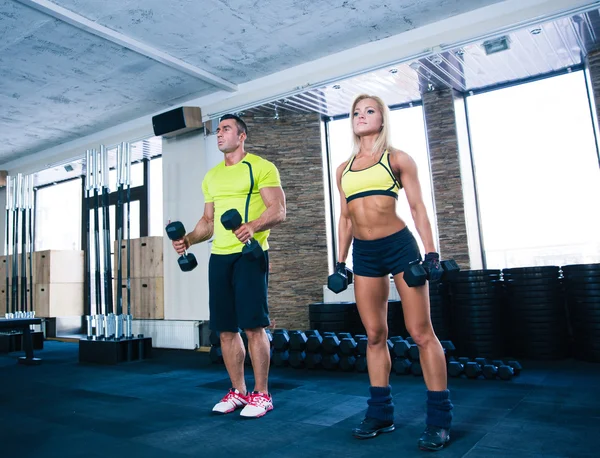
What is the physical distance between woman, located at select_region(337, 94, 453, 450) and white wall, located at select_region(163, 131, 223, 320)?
3603 mm

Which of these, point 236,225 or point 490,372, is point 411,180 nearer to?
point 236,225

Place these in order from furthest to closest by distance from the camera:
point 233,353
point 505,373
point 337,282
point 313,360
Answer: point 313,360 → point 505,373 → point 233,353 → point 337,282

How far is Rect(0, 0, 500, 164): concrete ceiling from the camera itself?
393cm

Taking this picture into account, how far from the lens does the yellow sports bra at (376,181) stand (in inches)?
77.9

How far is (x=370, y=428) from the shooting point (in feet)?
6.53

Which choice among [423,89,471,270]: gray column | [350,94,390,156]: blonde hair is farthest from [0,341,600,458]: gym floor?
[423,89,471,270]: gray column

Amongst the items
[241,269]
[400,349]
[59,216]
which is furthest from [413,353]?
[59,216]

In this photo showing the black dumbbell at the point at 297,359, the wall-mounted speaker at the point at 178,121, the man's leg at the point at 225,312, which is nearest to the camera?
the man's leg at the point at 225,312

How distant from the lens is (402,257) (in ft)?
6.33

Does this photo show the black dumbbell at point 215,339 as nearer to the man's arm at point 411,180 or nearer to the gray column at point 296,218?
the gray column at point 296,218

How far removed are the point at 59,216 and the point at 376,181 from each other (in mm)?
8062

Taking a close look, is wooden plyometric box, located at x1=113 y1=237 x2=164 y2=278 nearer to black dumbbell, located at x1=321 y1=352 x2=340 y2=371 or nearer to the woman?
black dumbbell, located at x1=321 y1=352 x2=340 y2=371

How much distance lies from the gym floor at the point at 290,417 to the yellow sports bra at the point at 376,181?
1058mm

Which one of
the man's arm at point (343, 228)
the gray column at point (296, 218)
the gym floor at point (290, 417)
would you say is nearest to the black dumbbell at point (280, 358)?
the gym floor at point (290, 417)
